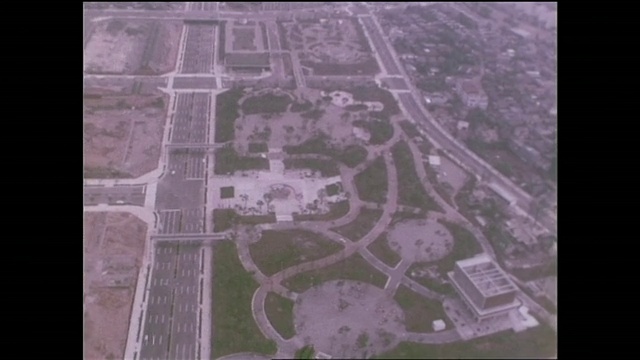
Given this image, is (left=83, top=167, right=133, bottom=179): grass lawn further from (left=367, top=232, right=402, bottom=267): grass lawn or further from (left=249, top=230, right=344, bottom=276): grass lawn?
(left=367, top=232, right=402, bottom=267): grass lawn

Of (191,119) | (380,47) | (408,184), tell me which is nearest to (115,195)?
(191,119)

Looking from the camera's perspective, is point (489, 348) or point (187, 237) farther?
point (187, 237)

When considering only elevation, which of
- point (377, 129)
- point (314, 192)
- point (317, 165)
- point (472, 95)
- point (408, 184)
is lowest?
point (314, 192)

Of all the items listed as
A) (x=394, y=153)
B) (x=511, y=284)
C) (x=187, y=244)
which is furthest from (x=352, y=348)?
(x=394, y=153)

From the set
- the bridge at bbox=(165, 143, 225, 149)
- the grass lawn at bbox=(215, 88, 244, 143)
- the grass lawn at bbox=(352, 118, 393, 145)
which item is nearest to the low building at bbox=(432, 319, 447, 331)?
the grass lawn at bbox=(352, 118, 393, 145)

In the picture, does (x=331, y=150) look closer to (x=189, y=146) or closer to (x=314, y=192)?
(x=314, y=192)

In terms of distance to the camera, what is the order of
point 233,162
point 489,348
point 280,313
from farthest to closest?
point 233,162 → point 280,313 → point 489,348

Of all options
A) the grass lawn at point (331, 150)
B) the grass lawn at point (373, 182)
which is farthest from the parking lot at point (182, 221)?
the grass lawn at point (373, 182)

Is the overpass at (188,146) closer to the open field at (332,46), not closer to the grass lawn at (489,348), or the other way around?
the open field at (332,46)
